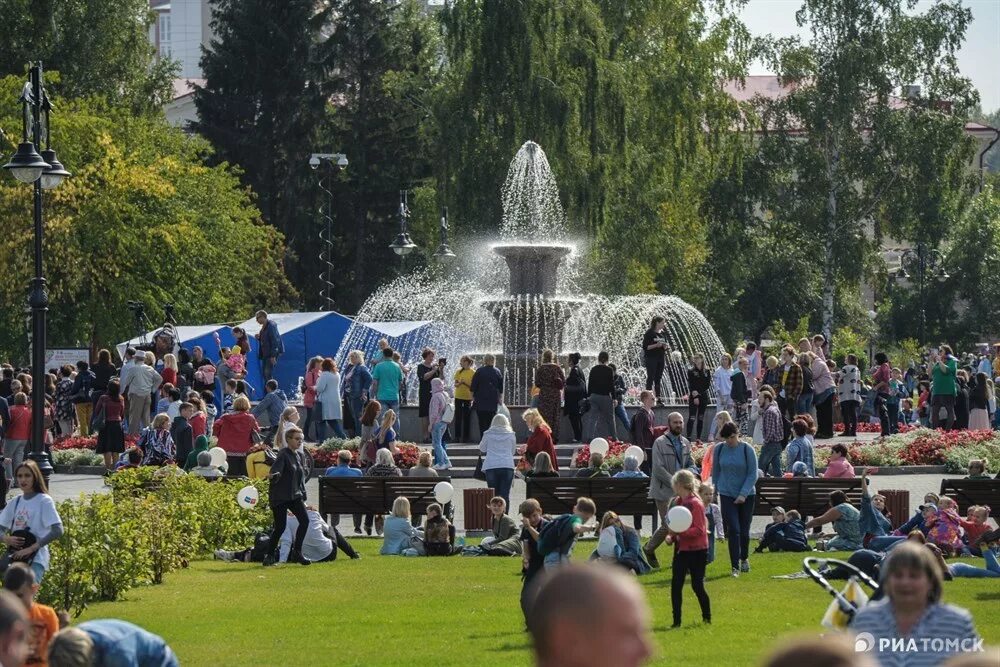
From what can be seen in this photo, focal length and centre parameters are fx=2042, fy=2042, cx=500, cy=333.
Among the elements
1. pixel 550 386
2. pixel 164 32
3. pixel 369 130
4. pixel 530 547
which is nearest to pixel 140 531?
pixel 530 547

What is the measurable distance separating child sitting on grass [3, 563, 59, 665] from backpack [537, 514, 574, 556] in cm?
458

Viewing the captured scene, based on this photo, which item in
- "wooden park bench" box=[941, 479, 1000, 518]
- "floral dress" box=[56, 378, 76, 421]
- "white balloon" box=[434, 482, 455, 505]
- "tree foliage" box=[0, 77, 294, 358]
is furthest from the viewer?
"tree foliage" box=[0, 77, 294, 358]

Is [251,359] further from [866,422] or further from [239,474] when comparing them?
[239,474]

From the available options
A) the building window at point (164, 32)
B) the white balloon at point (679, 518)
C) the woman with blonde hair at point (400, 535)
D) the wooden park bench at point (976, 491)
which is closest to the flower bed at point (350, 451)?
the woman with blonde hair at point (400, 535)

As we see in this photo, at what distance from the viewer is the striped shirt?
22.4 feet

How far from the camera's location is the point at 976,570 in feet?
56.0

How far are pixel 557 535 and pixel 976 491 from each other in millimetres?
8187

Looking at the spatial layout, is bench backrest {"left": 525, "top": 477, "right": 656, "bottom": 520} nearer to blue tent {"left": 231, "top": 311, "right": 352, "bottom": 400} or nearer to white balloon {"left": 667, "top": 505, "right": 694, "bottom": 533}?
white balloon {"left": 667, "top": 505, "right": 694, "bottom": 533}

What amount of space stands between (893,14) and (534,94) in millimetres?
14972

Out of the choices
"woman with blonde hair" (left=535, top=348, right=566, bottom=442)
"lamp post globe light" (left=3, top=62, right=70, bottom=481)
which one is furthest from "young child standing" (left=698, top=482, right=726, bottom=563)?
"woman with blonde hair" (left=535, top=348, right=566, bottom=442)

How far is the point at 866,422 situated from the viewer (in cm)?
3897

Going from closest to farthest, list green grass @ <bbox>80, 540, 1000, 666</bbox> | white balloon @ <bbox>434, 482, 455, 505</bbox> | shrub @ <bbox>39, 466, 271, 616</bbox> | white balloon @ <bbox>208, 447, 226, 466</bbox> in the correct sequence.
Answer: green grass @ <bbox>80, 540, 1000, 666</bbox> < shrub @ <bbox>39, 466, 271, 616</bbox> < white balloon @ <bbox>434, 482, 455, 505</bbox> < white balloon @ <bbox>208, 447, 226, 466</bbox>

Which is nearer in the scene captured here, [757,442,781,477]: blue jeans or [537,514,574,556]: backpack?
[537,514,574,556]: backpack

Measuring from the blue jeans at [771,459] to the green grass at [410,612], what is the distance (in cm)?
494
